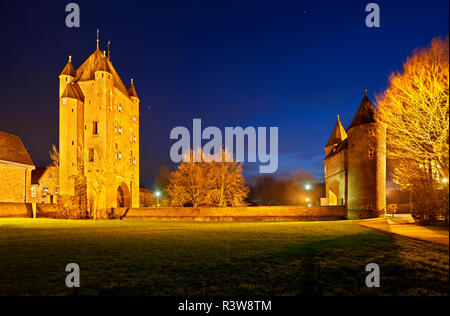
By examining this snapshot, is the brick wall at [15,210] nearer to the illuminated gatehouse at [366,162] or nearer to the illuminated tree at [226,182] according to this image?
the illuminated tree at [226,182]

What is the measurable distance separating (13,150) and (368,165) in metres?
51.3

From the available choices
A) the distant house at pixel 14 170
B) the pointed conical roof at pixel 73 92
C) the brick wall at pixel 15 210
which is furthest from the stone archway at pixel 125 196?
the pointed conical roof at pixel 73 92

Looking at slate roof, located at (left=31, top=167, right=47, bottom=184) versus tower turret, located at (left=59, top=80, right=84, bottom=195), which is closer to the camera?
tower turret, located at (left=59, top=80, right=84, bottom=195)

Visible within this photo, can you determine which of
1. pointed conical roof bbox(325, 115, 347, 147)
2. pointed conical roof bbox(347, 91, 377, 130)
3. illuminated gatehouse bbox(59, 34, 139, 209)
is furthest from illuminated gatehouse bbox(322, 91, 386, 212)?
illuminated gatehouse bbox(59, 34, 139, 209)

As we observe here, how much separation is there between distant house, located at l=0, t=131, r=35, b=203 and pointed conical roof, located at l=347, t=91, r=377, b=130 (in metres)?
47.9

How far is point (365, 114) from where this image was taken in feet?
113

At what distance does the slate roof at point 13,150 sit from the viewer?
4219 centimetres

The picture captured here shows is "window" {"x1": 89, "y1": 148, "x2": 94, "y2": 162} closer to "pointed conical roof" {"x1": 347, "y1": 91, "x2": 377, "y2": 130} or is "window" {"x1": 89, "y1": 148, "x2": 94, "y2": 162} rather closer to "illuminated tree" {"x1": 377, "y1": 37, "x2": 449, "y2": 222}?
"pointed conical roof" {"x1": 347, "y1": 91, "x2": 377, "y2": 130}

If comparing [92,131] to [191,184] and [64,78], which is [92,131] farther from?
[191,184]

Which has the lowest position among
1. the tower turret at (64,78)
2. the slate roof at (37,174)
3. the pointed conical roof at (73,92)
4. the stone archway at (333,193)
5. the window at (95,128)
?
the stone archway at (333,193)

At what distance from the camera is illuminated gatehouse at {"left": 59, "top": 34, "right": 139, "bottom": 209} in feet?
134

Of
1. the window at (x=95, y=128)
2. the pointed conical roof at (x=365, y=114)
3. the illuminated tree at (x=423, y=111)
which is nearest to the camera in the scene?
the illuminated tree at (x=423, y=111)

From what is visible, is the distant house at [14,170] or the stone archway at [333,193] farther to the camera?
the stone archway at [333,193]

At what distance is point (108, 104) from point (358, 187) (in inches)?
1454
